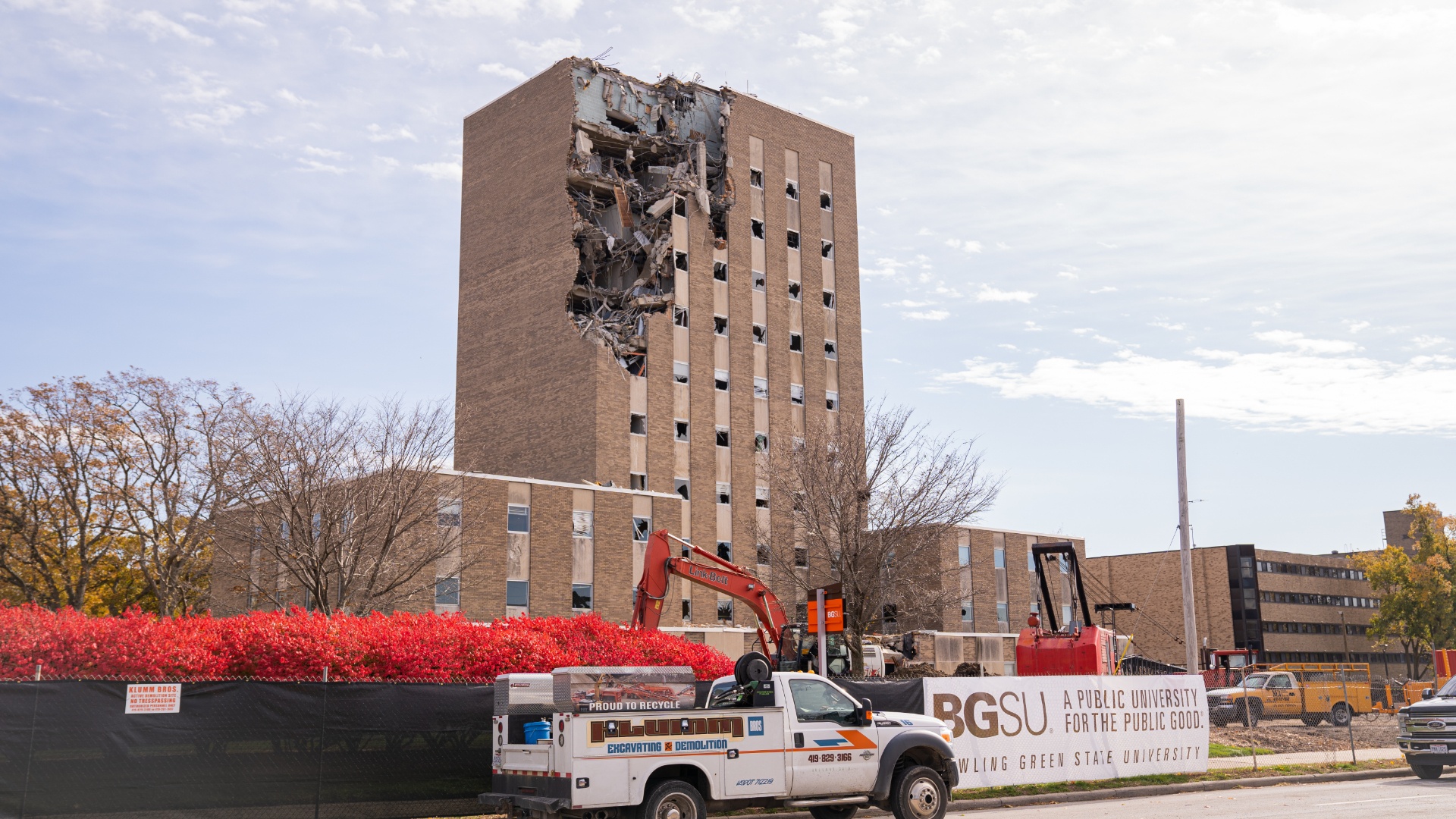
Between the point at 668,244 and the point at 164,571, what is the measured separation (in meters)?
33.0

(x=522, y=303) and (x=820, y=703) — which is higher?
(x=522, y=303)

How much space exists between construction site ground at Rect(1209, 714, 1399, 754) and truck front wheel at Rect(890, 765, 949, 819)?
47.1ft

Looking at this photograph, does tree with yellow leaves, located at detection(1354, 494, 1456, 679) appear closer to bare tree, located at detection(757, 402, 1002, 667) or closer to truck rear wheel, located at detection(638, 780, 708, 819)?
bare tree, located at detection(757, 402, 1002, 667)

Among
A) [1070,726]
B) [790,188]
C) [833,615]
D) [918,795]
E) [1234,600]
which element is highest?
[790,188]

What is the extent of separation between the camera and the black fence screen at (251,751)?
13.0 meters

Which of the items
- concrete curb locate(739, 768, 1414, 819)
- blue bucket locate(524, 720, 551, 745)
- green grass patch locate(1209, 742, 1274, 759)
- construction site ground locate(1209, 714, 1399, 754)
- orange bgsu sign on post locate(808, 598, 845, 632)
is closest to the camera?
blue bucket locate(524, 720, 551, 745)

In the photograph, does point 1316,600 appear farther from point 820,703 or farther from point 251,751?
point 251,751

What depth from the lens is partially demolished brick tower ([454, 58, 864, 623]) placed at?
200 ft

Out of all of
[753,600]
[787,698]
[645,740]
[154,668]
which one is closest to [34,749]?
[154,668]

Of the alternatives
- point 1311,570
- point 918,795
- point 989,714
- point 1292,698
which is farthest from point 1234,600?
point 918,795

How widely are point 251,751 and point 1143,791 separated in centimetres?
1402

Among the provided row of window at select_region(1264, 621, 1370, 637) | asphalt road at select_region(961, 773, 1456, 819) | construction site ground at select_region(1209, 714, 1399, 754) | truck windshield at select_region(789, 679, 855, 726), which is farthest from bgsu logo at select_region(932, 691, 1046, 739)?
row of window at select_region(1264, 621, 1370, 637)

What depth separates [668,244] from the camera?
63.4m

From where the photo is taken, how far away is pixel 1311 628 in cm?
8838
